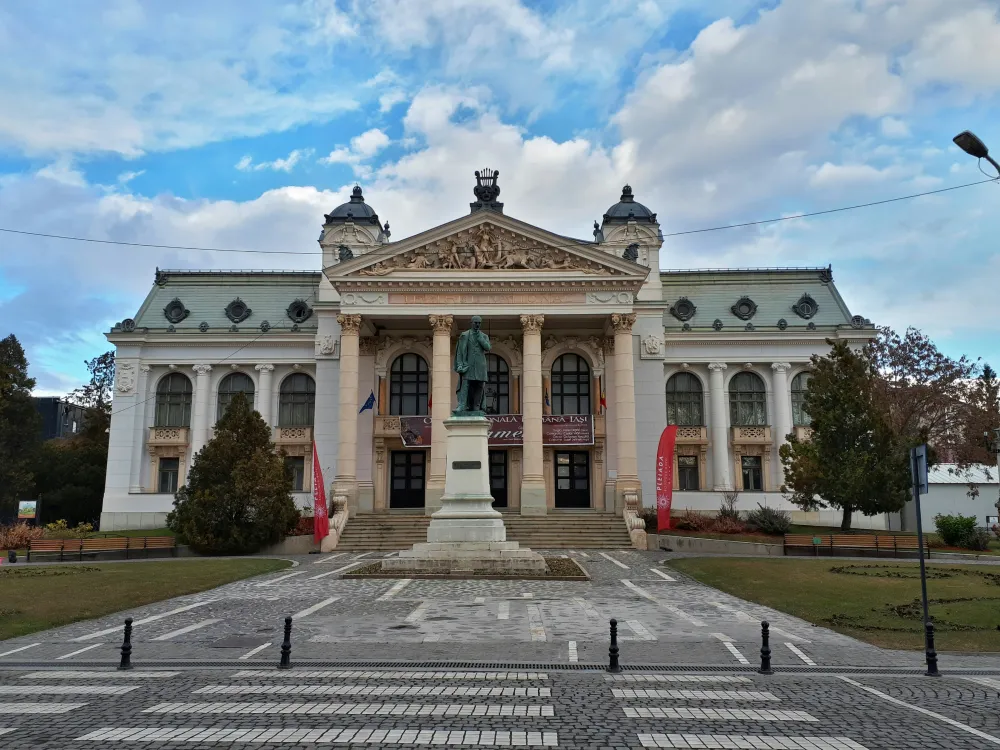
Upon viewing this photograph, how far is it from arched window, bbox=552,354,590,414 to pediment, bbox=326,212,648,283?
773 centimetres

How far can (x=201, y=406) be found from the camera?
52.1 meters

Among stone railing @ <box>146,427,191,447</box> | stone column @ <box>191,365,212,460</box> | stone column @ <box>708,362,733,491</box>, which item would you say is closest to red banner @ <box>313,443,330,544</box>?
stone column @ <box>191,365,212,460</box>

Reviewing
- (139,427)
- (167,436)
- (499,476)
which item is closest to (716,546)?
(499,476)

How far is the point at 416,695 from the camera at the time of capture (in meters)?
10.1

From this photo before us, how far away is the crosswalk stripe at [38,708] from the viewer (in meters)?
9.27

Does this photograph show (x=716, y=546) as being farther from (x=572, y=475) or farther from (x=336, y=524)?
(x=336, y=524)

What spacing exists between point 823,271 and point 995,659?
161 feet

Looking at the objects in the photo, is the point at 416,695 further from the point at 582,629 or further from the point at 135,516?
the point at 135,516

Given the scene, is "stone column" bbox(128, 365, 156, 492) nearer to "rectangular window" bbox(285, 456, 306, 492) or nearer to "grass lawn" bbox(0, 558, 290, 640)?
"rectangular window" bbox(285, 456, 306, 492)

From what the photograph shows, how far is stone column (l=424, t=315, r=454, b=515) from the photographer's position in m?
42.5

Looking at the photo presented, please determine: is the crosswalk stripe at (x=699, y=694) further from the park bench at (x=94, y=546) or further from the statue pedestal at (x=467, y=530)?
the park bench at (x=94, y=546)

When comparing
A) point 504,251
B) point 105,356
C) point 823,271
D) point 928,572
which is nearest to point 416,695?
point 928,572

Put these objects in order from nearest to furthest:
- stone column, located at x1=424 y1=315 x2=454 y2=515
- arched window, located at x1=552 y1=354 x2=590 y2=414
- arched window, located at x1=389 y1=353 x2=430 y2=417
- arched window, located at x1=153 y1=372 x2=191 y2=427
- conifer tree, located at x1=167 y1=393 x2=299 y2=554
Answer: conifer tree, located at x1=167 y1=393 x2=299 y2=554 → stone column, located at x1=424 y1=315 x2=454 y2=515 → arched window, located at x1=389 y1=353 x2=430 y2=417 → arched window, located at x1=552 y1=354 x2=590 y2=414 → arched window, located at x1=153 y1=372 x2=191 y2=427

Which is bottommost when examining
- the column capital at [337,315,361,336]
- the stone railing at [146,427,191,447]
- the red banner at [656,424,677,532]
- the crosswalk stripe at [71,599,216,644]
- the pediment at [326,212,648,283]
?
the crosswalk stripe at [71,599,216,644]
